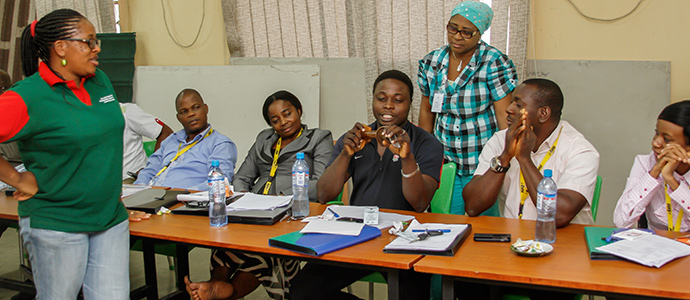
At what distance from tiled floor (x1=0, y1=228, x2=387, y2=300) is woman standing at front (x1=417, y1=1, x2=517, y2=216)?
0.95 m

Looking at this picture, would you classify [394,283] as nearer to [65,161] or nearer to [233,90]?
[65,161]

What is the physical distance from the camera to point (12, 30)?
609 centimetres

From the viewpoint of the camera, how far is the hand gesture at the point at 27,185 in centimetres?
190

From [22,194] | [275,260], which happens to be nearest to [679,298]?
[275,260]

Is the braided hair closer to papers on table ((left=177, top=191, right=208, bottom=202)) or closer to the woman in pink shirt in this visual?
papers on table ((left=177, top=191, right=208, bottom=202))

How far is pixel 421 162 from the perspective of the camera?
2.66 m

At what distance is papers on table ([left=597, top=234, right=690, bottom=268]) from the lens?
176 centimetres

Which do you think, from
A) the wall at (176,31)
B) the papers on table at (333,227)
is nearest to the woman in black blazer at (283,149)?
the papers on table at (333,227)

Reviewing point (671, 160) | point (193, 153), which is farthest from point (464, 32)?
point (193, 153)

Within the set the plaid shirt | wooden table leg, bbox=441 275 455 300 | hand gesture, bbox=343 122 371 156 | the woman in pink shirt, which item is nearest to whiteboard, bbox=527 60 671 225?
the plaid shirt

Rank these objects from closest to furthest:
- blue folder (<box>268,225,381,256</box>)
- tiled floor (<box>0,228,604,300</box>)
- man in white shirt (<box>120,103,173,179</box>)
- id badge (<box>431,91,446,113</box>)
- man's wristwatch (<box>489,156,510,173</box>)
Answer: blue folder (<box>268,225,381,256</box>)
man's wristwatch (<box>489,156,510,173</box>)
id badge (<box>431,91,446,113</box>)
tiled floor (<box>0,228,604,300</box>)
man in white shirt (<box>120,103,173,179</box>)

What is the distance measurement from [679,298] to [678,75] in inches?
97.5

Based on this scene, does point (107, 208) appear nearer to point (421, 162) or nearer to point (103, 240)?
point (103, 240)

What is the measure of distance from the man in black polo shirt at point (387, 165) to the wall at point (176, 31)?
274 cm
